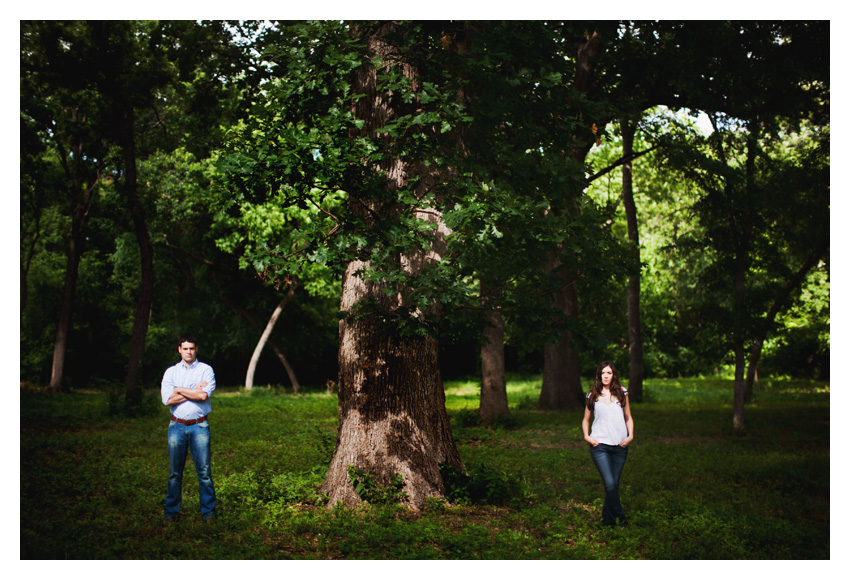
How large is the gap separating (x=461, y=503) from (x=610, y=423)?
201 cm

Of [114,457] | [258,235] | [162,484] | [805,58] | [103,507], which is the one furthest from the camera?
[258,235]

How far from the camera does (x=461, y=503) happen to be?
7.23m

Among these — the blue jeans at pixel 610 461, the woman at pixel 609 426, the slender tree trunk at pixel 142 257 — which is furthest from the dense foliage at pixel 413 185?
the blue jeans at pixel 610 461

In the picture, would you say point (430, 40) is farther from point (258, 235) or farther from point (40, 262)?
point (40, 262)

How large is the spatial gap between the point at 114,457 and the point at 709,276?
12.0 m

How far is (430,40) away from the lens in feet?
23.7

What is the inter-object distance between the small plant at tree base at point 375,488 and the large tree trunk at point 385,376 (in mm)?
48

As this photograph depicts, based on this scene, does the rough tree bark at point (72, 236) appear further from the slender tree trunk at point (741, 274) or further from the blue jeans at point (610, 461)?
the blue jeans at point (610, 461)

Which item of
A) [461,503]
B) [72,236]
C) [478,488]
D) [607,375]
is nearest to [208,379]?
[461,503]

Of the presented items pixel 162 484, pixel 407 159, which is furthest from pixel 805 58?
pixel 162 484

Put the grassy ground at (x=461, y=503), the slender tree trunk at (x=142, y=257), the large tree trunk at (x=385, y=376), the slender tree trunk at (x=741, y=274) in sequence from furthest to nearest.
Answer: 1. the slender tree trunk at (x=142, y=257)
2. the slender tree trunk at (x=741, y=274)
3. the large tree trunk at (x=385, y=376)
4. the grassy ground at (x=461, y=503)

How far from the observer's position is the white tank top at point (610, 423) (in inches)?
243

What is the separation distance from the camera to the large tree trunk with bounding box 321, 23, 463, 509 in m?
7.15

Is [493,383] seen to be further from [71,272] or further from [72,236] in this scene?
[71,272]
